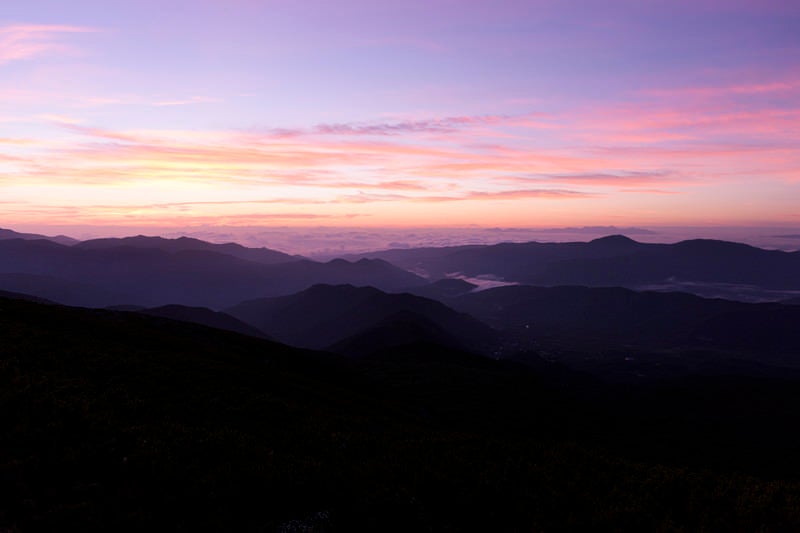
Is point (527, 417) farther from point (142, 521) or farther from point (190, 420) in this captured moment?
point (142, 521)

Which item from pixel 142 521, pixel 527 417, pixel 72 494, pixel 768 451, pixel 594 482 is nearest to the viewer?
pixel 142 521

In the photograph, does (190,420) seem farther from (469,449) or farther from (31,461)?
(469,449)

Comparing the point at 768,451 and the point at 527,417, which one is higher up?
the point at 527,417

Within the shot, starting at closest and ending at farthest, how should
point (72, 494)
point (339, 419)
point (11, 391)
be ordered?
point (72, 494) → point (11, 391) → point (339, 419)

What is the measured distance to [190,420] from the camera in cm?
1980

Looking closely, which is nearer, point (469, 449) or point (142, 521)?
point (142, 521)

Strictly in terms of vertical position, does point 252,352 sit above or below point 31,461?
below

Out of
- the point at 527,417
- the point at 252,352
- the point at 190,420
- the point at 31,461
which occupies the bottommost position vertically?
the point at 527,417

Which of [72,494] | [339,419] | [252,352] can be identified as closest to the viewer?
[72,494]

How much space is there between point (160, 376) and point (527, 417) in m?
90.9

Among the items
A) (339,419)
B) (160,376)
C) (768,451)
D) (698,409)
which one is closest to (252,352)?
(160,376)

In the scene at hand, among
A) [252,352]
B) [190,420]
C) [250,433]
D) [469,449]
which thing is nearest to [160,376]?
[190,420]

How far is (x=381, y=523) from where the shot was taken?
12.3 m

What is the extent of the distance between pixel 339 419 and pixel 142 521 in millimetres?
13687
